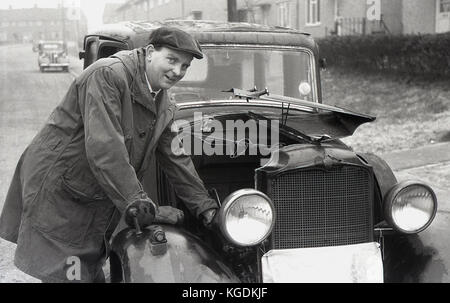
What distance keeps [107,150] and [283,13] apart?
79.9 ft

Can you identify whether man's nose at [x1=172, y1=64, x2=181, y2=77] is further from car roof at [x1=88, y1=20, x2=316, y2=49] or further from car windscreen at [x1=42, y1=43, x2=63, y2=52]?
car windscreen at [x1=42, y1=43, x2=63, y2=52]

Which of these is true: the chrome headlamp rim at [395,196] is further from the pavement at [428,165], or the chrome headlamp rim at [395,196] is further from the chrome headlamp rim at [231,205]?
the pavement at [428,165]

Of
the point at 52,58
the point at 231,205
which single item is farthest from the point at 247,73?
the point at 52,58

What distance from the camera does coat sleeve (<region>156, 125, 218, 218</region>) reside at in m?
2.96

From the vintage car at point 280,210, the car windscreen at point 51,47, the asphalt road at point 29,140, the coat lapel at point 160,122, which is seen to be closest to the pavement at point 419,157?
the asphalt road at point 29,140

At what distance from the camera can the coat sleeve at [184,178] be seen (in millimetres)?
2963

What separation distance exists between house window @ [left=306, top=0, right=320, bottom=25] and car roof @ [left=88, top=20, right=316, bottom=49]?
20033 millimetres

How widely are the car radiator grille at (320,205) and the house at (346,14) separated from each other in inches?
437

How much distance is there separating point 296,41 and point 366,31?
16.3m

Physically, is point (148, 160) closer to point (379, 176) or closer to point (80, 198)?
point (80, 198)

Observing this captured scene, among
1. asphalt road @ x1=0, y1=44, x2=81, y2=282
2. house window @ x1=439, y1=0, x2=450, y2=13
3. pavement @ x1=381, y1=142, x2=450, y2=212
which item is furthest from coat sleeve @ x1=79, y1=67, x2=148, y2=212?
house window @ x1=439, y1=0, x2=450, y2=13

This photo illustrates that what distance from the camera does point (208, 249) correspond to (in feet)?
9.10

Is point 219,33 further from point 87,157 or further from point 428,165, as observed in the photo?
point 428,165

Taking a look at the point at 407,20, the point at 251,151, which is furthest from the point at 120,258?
the point at 407,20
